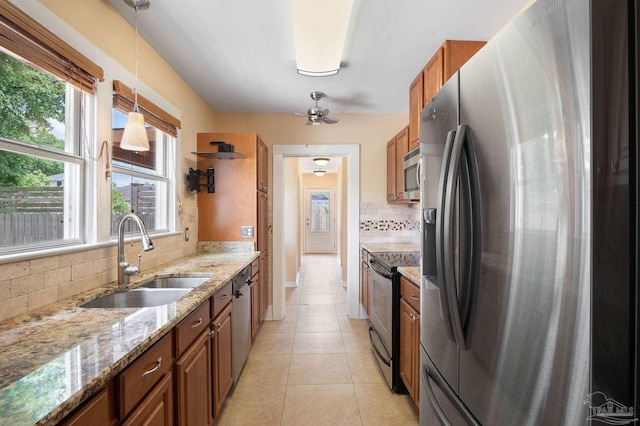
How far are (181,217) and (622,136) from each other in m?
2.89

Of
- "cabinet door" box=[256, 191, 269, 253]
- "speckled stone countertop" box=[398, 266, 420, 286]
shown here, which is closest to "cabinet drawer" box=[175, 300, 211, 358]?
"speckled stone countertop" box=[398, 266, 420, 286]

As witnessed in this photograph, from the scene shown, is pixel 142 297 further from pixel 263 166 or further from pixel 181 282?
pixel 263 166

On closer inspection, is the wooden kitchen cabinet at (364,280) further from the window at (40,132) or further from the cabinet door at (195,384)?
the window at (40,132)

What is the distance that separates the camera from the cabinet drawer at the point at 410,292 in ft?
5.88

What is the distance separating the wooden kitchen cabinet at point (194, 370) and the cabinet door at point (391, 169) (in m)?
2.46

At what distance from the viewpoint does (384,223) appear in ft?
12.6

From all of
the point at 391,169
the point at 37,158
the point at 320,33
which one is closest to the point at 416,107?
the point at 320,33

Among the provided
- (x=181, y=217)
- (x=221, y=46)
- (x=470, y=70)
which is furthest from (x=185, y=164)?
(x=470, y=70)

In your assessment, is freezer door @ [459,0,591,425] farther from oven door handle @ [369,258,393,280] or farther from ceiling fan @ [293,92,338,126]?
ceiling fan @ [293,92,338,126]

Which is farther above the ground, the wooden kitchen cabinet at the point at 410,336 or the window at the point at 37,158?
the window at the point at 37,158

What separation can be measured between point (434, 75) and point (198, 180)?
2.34m

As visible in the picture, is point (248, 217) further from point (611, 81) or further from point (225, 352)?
point (611, 81)

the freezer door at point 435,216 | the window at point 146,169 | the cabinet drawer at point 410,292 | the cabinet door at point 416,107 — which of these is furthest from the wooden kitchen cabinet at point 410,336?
the window at point 146,169

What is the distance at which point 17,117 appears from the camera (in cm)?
129
